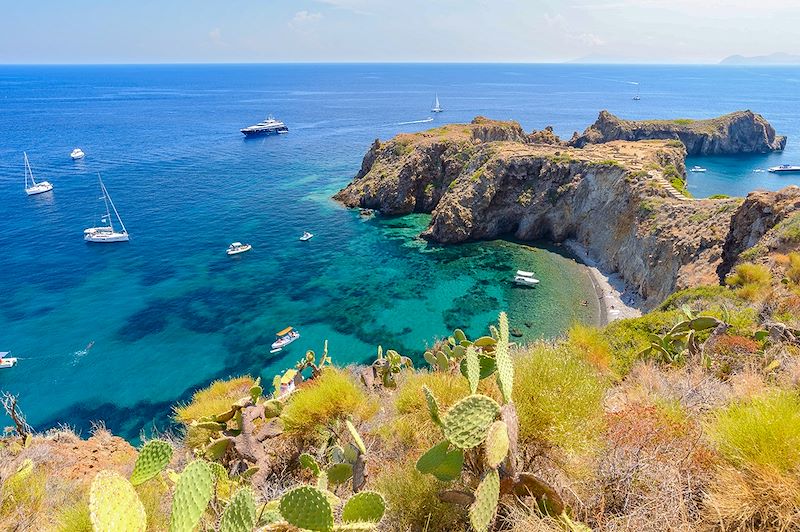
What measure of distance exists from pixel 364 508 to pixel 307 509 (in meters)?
0.66

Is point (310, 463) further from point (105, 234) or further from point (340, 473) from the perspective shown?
point (105, 234)

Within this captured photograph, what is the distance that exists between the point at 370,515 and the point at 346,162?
255ft

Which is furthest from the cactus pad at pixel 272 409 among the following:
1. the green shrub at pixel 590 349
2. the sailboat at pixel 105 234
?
the sailboat at pixel 105 234

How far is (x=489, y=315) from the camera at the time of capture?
107ft

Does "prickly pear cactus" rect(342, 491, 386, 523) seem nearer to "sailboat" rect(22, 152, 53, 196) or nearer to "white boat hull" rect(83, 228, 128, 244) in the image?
"white boat hull" rect(83, 228, 128, 244)

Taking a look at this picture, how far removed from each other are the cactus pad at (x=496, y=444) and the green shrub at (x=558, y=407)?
49.6 inches

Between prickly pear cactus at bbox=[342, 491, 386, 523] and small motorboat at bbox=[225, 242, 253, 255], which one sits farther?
small motorboat at bbox=[225, 242, 253, 255]

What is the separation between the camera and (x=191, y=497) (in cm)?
419

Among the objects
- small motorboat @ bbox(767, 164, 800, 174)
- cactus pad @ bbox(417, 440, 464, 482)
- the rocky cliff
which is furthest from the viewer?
the rocky cliff

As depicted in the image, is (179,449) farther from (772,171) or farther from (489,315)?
(772,171)

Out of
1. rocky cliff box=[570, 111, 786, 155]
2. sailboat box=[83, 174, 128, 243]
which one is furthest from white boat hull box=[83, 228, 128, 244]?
rocky cliff box=[570, 111, 786, 155]

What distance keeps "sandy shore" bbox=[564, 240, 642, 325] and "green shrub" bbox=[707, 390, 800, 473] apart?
89.8 ft

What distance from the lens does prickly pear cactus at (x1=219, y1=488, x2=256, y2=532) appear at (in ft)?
12.8

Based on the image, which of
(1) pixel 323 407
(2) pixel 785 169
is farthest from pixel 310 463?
(2) pixel 785 169
